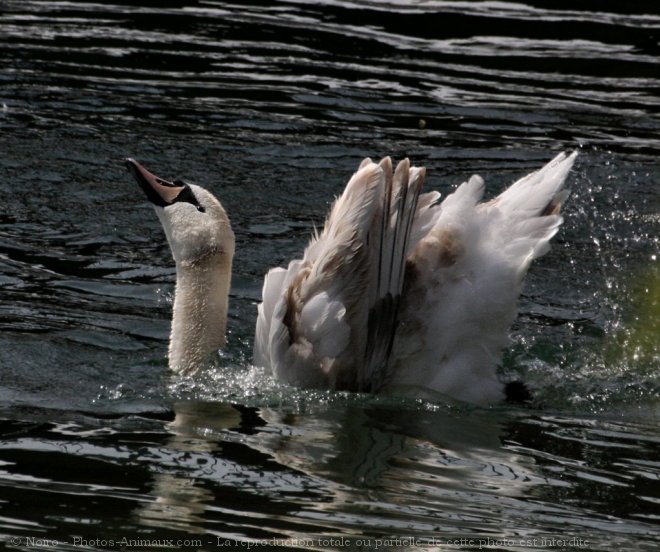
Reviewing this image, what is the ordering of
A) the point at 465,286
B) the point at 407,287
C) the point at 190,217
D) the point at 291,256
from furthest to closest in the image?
the point at 291,256 < the point at 190,217 < the point at 407,287 < the point at 465,286

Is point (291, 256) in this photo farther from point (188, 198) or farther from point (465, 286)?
point (465, 286)

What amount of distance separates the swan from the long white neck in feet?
1.84

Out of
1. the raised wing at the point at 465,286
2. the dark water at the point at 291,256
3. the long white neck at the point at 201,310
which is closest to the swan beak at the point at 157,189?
the long white neck at the point at 201,310

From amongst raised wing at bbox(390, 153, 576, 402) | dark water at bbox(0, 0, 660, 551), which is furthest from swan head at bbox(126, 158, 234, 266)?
raised wing at bbox(390, 153, 576, 402)

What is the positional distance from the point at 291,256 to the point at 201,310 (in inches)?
80.3

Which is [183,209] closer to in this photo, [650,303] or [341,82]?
[650,303]

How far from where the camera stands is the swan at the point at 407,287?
673cm

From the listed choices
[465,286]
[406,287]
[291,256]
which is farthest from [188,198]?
[291,256]

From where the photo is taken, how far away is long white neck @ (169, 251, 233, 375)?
7598 mm

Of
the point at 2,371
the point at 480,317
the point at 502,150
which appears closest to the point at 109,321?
the point at 2,371

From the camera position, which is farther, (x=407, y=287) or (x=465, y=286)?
(x=407, y=287)

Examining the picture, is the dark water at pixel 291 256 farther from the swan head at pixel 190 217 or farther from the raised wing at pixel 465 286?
the swan head at pixel 190 217

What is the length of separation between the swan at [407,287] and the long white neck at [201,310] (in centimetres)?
56

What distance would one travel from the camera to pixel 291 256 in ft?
31.6
